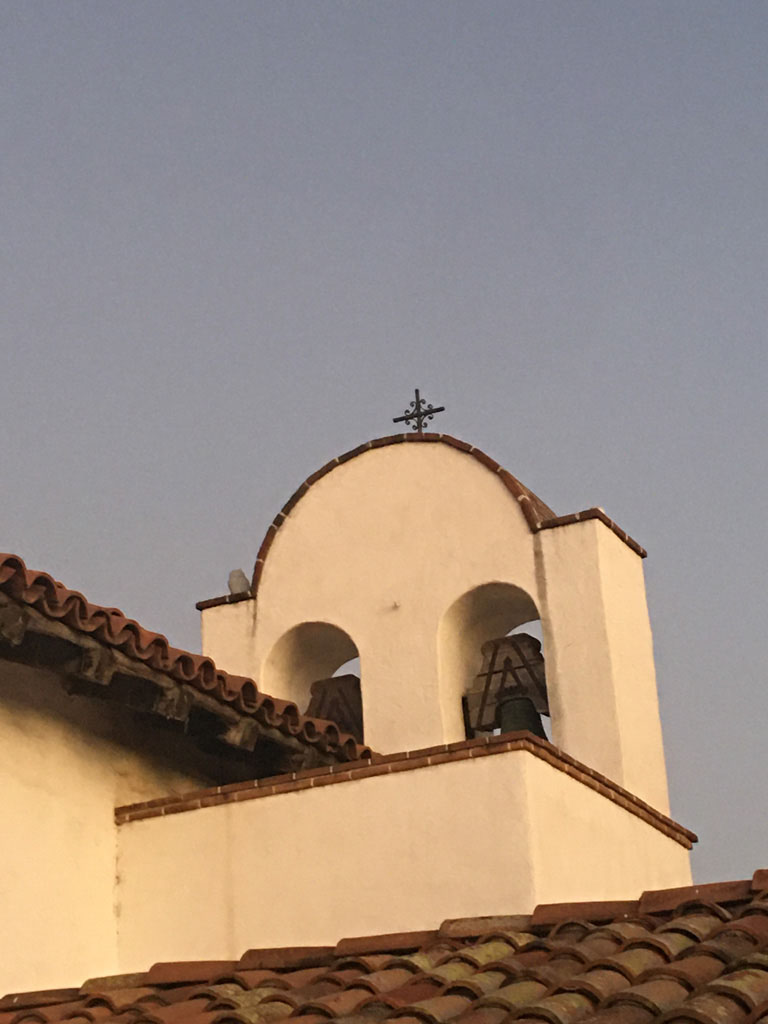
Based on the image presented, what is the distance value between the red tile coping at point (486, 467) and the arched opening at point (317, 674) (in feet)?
1.40

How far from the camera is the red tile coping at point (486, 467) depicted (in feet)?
29.1

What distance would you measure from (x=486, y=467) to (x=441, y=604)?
0.87m

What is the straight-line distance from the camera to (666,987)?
414 centimetres

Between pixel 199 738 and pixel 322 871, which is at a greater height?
pixel 199 738

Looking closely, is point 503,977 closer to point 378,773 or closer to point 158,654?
point 378,773

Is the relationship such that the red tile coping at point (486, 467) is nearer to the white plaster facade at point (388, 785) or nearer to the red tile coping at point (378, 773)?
the white plaster facade at point (388, 785)

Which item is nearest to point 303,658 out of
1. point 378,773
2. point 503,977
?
point 378,773

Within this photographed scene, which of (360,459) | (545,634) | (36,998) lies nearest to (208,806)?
(36,998)

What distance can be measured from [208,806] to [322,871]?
0.67 metres

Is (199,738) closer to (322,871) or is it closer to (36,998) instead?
(322,871)

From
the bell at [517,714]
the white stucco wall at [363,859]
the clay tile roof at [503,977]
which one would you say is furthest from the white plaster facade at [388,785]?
the clay tile roof at [503,977]

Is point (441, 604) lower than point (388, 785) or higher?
higher

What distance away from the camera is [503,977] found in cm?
466

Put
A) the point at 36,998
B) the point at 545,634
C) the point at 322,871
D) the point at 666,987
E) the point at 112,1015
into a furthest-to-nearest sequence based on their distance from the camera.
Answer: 1. the point at 545,634
2. the point at 322,871
3. the point at 36,998
4. the point at 112,1015
5. the point at 666,987
